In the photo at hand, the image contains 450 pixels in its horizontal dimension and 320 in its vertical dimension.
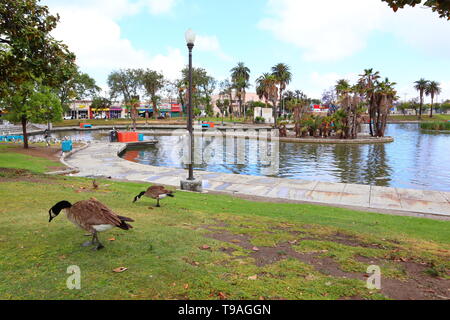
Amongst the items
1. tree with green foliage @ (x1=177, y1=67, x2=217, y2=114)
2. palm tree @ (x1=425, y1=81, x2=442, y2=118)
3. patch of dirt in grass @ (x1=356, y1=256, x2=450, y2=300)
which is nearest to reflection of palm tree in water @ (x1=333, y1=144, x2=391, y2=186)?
patch of dirt in grass @ (x1=356, y1=256, x2=450, y2=300)

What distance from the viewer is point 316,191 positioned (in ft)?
49.6

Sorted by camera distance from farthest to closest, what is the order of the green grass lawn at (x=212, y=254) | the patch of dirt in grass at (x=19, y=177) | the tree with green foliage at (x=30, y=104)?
the tree with green foliage at (x=30, y=104) < the patch of dirt in grass at (x=19, y=177) < the green grass lawn at (x=212, y=254)

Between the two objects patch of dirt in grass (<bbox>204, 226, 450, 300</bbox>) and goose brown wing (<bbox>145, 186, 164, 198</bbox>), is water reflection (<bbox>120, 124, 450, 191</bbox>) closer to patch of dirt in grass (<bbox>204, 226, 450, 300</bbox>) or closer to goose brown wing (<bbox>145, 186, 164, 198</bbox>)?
goose brown wing (<bbox>145, 186, 164, 198</bbox>)

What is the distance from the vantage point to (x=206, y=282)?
4438 mm

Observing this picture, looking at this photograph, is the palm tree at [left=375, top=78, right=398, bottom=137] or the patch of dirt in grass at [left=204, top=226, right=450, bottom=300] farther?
the palm tree at [left=375, top=78, right=398, bottom=137]

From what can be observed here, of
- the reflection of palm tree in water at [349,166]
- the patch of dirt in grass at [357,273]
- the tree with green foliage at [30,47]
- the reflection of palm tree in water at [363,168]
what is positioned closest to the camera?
the patch of dirt in grass at [357,273]

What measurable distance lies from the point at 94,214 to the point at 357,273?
4369 mm

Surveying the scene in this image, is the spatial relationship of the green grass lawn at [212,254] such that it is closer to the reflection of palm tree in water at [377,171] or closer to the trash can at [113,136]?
the reflection of palm tree in water at [377,171]

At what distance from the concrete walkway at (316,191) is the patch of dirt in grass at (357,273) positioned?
256 inches

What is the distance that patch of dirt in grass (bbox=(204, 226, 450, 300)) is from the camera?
4355 millimetres

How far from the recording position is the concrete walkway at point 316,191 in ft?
41.0

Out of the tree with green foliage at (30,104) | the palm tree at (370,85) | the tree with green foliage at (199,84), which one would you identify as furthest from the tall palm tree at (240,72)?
the tree with green foliage at (30,104)

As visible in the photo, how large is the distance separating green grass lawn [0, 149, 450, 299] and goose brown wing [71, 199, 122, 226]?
61 cm

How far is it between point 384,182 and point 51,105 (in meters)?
27.8
